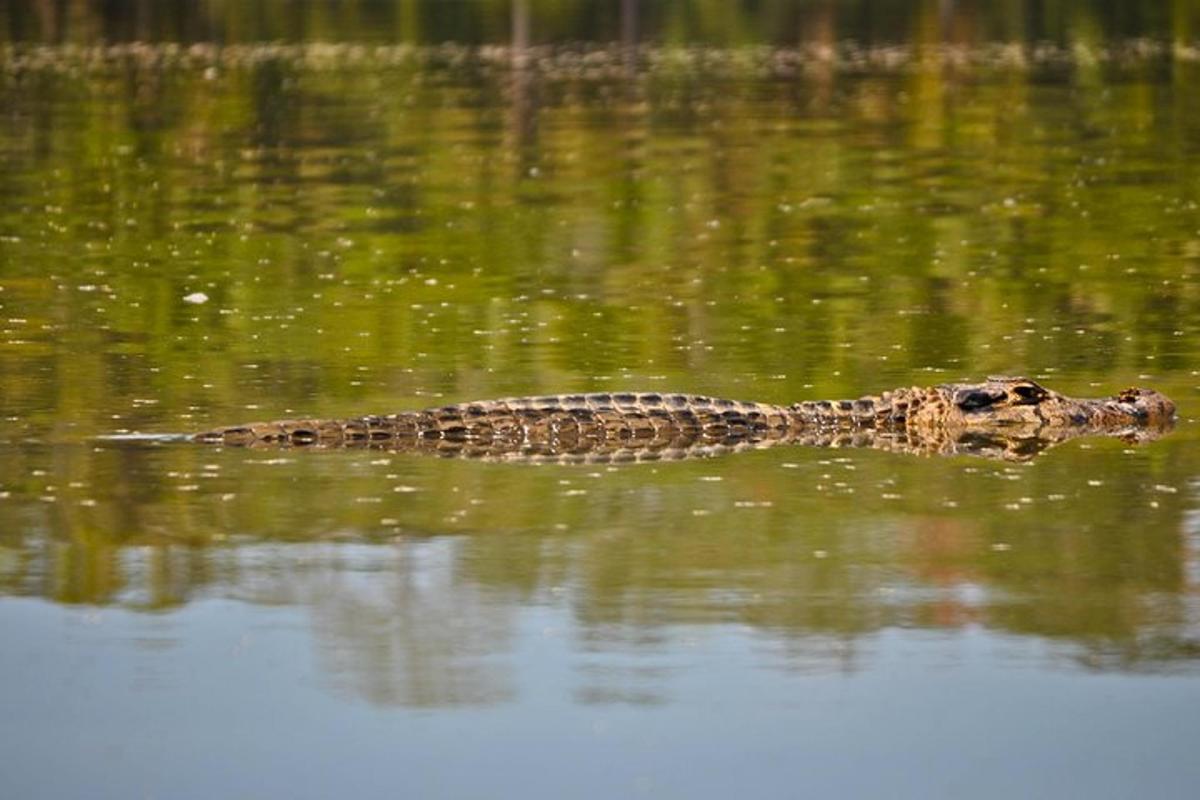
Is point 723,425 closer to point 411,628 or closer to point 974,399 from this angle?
point 974,399

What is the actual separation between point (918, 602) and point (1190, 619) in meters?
1.30

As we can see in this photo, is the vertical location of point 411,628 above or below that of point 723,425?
below

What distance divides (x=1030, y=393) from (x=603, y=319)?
6.59 metres

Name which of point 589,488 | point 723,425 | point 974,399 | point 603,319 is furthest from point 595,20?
point 589,488

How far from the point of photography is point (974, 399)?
19.3m

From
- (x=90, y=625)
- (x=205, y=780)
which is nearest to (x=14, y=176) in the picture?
(x=90, y=625)

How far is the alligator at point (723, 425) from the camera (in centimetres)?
1861

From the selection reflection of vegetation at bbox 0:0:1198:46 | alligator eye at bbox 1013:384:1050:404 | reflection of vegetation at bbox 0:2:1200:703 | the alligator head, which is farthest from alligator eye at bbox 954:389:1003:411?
reflection of vegetation at bbox 0:0:1198:46

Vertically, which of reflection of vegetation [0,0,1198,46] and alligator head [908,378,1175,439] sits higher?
reflection of vegetation [0,0,1198,46]

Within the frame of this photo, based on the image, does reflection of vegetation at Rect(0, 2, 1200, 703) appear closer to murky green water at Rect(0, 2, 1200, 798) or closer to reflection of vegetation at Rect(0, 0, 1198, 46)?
murky green water at Rect(0, 2, 1200, 798)

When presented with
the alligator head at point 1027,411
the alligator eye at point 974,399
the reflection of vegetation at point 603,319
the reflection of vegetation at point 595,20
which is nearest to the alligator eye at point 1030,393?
the alligator head at point 1027,411

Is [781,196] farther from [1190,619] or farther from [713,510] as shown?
[1190,619]

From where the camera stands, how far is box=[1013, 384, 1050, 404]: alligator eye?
19.2 metres

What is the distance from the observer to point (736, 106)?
50.8m
